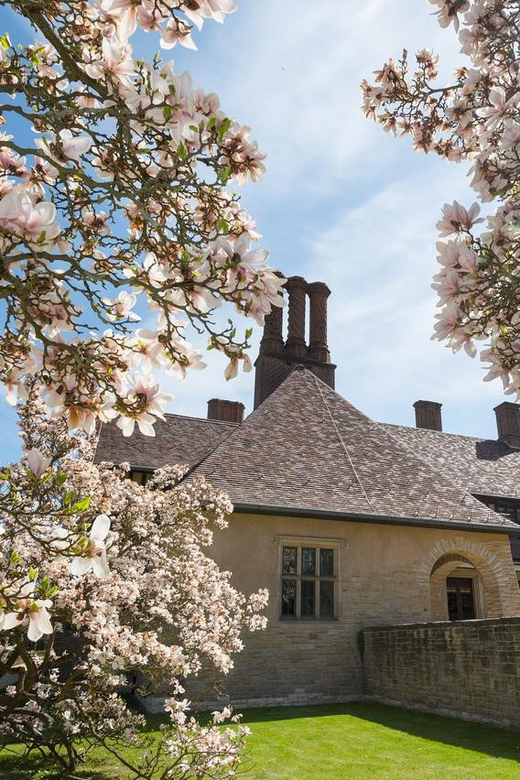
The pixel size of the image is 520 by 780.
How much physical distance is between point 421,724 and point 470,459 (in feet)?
48.5

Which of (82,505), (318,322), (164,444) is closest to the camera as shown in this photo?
(82,505)

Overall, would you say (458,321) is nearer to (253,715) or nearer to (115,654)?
(115,654)

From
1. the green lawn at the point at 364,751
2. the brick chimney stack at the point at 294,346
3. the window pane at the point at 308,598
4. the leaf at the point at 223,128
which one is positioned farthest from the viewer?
the brick chimney stack at the point at 294,346

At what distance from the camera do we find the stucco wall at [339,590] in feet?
36.5

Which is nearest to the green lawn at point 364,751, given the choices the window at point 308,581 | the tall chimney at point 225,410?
the window at point 308,581

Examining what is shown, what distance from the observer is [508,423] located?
26.8 m

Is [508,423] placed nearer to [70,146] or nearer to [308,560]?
[308,560]

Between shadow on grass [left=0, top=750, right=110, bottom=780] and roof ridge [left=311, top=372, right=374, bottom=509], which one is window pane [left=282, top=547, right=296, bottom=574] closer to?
roof ridge [left=311, top=372, right=374, bottom=509]

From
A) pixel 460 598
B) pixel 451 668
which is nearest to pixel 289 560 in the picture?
pixel 451 668

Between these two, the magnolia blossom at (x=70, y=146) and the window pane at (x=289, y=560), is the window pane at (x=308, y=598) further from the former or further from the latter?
the magnolia blossom at (x=70, y=146)

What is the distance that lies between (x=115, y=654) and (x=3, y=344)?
3.62 meters

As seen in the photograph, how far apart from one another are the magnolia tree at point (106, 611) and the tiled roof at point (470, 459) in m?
12.2

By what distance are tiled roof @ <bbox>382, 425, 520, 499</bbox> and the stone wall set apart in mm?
8252

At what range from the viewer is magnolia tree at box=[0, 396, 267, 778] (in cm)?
258
